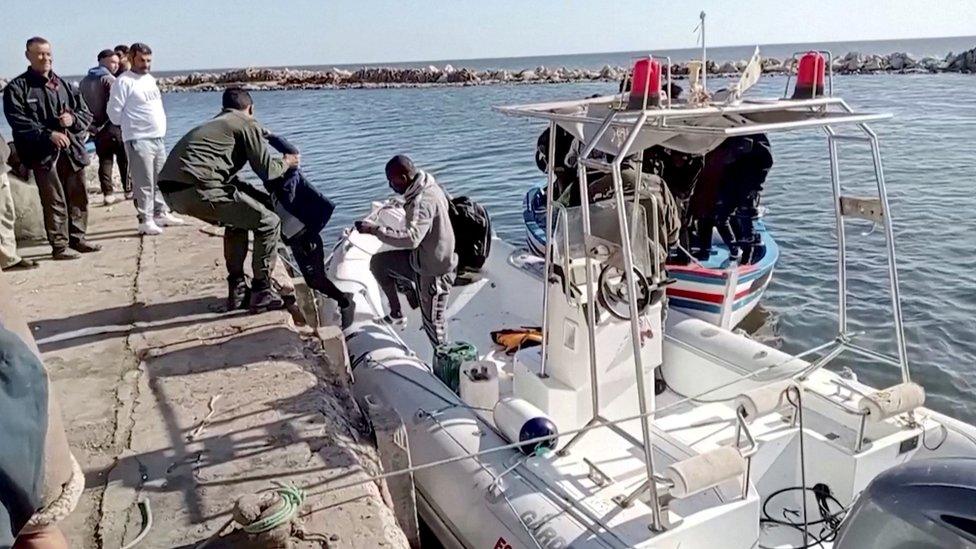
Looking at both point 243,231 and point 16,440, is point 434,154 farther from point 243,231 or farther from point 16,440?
point 16,440

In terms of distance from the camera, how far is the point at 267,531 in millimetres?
2635

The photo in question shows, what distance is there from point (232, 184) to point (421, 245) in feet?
4.08

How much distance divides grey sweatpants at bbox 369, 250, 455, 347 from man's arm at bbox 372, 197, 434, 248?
0.42 meters

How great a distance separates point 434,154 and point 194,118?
21157 millimetres

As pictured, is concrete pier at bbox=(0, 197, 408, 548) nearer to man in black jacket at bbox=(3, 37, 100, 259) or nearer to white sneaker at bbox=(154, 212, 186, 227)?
man in black jacket at bbox=(3, 37, 100, 259)

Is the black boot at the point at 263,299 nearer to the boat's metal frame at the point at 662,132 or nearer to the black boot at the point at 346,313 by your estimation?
the black boot at the point at 346,313

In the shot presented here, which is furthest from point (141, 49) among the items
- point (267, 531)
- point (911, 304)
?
point (911, 304)

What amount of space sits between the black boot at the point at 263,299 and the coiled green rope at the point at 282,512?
6.84 feet

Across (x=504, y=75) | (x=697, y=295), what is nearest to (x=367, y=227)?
(x=697, y=295)

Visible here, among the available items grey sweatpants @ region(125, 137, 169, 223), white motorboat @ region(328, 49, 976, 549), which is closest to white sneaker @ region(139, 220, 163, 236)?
grey sweatpants @ region(125, 137, 169, 223)

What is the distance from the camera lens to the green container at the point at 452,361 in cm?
472

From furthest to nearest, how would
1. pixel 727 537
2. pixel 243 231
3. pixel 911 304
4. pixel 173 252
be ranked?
pixel 911 304, pixel 173 252, pixel 243 231, pixel 727 537

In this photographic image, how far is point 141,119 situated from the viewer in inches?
241

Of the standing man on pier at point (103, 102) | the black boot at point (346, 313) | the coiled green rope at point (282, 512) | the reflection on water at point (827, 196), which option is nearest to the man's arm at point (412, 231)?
the black boot at point (346, 313)
